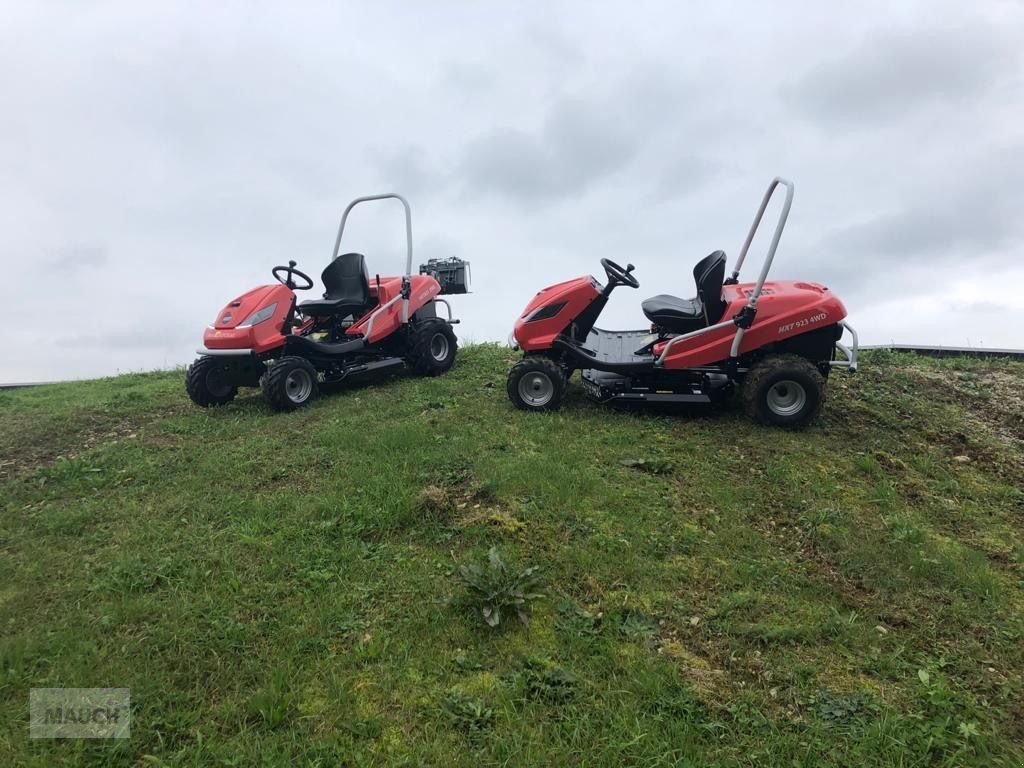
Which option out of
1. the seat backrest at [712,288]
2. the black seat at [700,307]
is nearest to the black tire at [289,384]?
the black seat at [700,307]

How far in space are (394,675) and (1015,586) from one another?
10.6 feet

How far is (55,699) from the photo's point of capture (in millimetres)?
2771

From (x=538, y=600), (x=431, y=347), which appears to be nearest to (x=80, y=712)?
(x=538, y=600)

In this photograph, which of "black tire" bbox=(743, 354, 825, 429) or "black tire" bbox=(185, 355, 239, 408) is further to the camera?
"black tire" bbox=(185, 355, 239, 408)

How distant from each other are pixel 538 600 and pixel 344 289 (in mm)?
5939

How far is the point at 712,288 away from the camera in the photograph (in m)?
6.03

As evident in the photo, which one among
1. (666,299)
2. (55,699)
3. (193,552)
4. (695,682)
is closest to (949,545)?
(695,682)

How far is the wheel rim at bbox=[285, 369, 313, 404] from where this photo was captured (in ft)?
23.1

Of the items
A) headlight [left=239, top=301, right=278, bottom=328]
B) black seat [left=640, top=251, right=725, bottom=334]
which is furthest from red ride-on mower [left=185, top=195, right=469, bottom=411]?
black seat [left=640, top=251, right=725, bottom=334]

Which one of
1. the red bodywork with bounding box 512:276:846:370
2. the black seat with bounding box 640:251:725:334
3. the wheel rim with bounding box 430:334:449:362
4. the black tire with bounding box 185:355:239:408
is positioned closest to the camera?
the red bodywork with bounding box 512:276:846:370

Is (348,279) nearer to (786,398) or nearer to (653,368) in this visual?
(653,368)

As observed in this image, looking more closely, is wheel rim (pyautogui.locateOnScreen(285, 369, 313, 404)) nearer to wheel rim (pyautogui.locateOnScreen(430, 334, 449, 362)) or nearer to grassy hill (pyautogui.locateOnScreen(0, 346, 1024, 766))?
grassy hill (pyautogui.locateOnScreen(0, 346, 1024, 766))

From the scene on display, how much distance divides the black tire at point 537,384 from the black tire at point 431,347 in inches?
84.7

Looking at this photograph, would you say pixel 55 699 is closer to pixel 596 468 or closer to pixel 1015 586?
pixel 596 468
